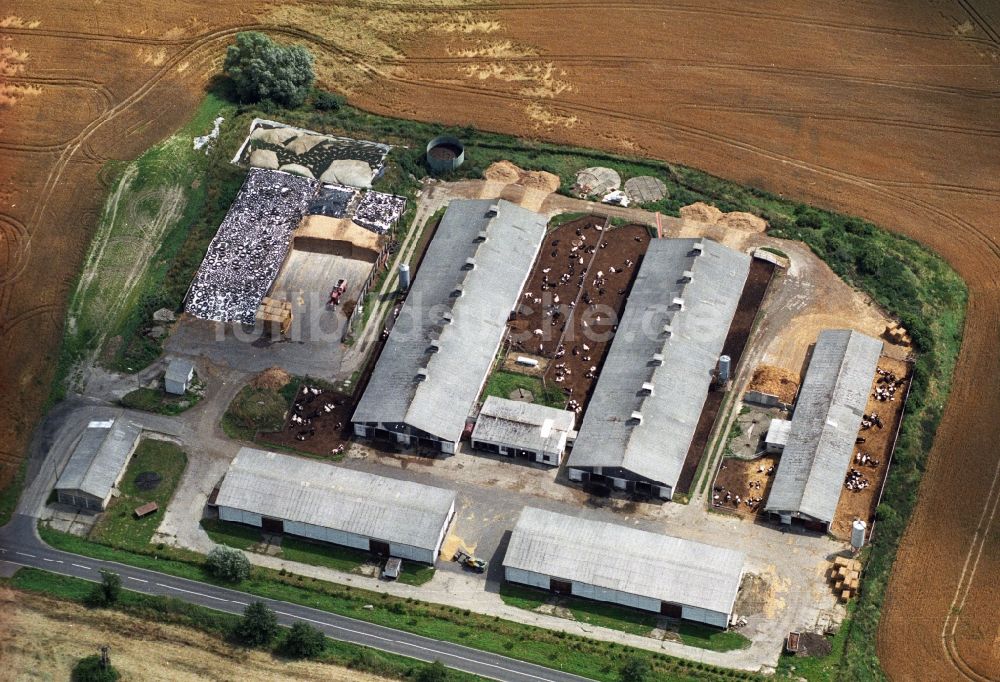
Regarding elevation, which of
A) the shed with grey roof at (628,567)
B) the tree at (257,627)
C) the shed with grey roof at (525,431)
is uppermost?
the shed with grey roof at (525,431)

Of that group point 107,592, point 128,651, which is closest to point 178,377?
point 107,592

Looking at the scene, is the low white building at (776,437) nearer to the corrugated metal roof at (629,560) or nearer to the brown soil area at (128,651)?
the corrugated metal roof at (629,560)

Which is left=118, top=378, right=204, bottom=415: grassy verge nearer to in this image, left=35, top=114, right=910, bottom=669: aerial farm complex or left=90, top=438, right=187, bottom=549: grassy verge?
left=35, top=114, right=910, bottom=669: aerial farm complex

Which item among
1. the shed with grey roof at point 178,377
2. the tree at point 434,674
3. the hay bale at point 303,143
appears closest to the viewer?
the tree at point 434,674

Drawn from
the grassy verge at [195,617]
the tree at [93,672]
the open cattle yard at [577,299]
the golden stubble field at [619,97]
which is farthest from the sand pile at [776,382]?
the tree at [93,672]

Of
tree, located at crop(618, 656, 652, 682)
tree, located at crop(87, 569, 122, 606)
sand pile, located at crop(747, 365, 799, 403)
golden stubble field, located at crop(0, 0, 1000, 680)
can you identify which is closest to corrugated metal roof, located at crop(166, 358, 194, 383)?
golden stubble field, located at crop(0, 0, 1000, 680)

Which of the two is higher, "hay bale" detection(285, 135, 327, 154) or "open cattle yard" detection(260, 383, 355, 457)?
"hay bale" detection(285, 135, 327, 154)
